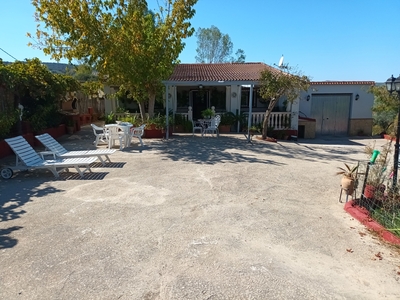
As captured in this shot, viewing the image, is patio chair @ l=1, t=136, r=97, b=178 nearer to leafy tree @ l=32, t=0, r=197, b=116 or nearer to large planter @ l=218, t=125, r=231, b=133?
leafy tree @ l=32, t=0, r=197, b=116

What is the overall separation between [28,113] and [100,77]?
12.4 ft

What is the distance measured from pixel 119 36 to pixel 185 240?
401 inches

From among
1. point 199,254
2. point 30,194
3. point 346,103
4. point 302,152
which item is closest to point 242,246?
point 199,254

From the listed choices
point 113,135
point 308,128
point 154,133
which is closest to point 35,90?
point 113,135

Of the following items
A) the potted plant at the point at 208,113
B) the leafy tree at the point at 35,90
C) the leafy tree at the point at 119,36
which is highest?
the leafy tree at the point at 119,36

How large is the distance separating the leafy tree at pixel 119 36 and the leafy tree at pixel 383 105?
8.85 m

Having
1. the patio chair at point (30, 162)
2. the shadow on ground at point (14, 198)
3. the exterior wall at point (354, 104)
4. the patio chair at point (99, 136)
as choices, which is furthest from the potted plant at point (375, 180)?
the exterior wall at point (354, 104)

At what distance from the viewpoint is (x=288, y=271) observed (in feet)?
10.4

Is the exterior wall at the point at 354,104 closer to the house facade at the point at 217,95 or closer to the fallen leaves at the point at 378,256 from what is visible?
the house facade at the point at 217,95

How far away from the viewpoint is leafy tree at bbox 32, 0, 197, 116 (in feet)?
36.3

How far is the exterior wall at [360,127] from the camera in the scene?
689 inches

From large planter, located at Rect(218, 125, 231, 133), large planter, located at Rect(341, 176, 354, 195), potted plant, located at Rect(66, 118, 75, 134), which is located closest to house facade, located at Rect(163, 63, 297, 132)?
large planter, located at Rect(218, 125, 231, 133)

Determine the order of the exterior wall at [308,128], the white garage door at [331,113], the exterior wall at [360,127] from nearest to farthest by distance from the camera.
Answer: the exterior wall at [308,128], the white garage door at [331,113], the exterior wall at [360,127]

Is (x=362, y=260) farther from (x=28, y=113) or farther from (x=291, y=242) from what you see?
(x=28, y=113)
